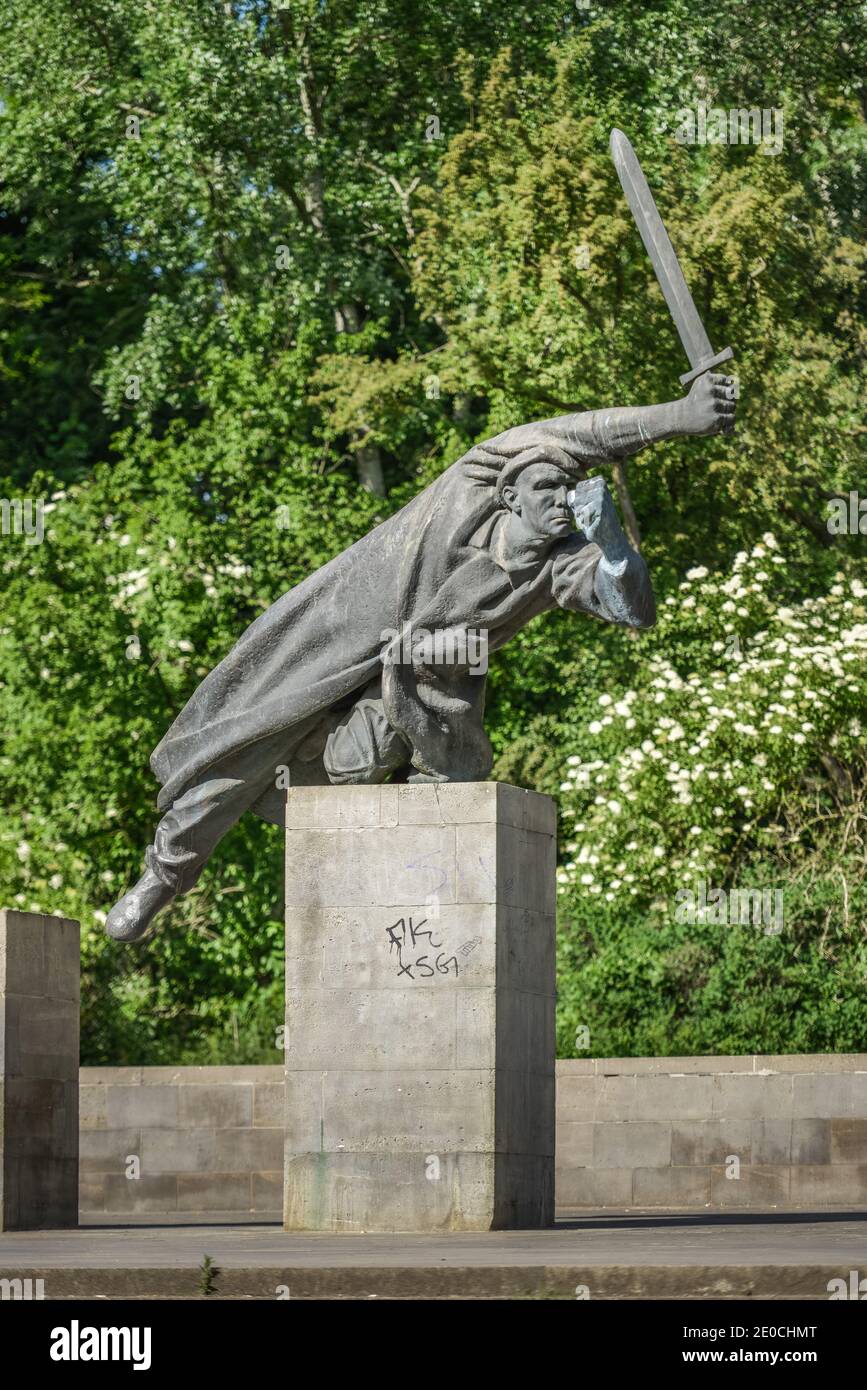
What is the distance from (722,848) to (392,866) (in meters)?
9.43

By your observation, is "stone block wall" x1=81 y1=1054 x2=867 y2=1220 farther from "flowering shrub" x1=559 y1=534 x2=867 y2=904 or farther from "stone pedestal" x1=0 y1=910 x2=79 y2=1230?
"flowering shrub" x1=559 y1=534 x2=867 y2=904

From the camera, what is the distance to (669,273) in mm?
11672

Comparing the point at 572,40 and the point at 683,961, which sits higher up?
the point at 572,40

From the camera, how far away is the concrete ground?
8.48 m

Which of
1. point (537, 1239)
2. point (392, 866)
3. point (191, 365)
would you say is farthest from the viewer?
point (191, 365)

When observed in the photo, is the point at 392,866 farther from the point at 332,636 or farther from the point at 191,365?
the point at 191,365

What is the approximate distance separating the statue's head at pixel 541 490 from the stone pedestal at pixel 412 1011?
4.20 feet

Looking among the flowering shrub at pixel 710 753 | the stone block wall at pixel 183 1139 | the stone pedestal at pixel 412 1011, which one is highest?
the flowering shrub at pixel 710 753

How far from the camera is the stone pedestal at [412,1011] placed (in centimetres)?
1195

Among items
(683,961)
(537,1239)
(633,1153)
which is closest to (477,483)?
(537,1239)

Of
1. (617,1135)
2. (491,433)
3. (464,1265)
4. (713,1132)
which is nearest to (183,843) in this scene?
(617,1135)

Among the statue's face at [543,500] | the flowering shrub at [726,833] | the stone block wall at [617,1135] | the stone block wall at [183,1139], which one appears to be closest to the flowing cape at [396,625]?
the statue's face at [543,500]

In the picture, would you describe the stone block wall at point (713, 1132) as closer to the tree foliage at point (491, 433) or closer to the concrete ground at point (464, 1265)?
the tree foliage at point (491, 433)

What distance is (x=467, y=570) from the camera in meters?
12.4
